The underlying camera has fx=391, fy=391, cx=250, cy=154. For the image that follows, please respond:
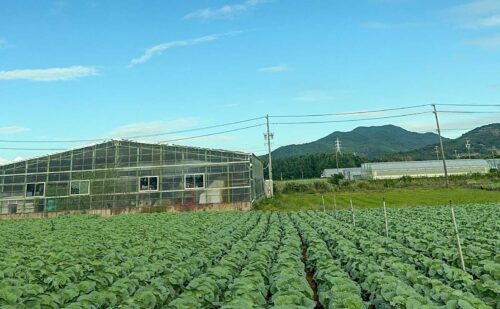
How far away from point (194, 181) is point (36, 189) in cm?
1376

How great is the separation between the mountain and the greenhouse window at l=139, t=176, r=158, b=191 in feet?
383

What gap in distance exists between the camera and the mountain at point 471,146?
142788 millimetres

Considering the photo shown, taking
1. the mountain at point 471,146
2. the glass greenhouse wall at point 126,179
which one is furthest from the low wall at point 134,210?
the mountain at point 471,146

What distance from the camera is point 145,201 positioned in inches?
1292

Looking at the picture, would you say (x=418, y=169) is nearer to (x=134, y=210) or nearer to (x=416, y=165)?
(x=416, y=165)

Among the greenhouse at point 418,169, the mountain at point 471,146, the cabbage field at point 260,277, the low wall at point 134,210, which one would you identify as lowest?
the cabbage field at point 260,277

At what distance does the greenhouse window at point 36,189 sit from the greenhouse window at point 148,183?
28.3ft

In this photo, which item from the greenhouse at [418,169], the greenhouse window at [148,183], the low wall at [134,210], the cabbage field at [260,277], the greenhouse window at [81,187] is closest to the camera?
the cabbage field at [260,277]

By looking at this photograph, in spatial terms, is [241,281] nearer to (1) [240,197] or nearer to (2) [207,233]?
(2) [207,233]

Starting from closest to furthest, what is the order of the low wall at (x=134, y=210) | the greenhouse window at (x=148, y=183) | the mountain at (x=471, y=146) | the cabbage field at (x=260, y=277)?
the cabbage field at (x=260, y=277) → the low wall at (x=134, y=210) → the greenhouse window at (x=148, y=183) → the mountain at (x=471, y=146)

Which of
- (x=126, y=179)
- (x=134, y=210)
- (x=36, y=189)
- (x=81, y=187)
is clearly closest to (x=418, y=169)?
(x=134, y=210)

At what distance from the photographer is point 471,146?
170m

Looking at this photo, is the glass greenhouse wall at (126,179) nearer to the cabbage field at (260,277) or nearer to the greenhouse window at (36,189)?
the greenhouse window at (36,189)

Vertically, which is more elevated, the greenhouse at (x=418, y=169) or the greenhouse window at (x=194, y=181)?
the greenhouse at (x=418, y=169)
